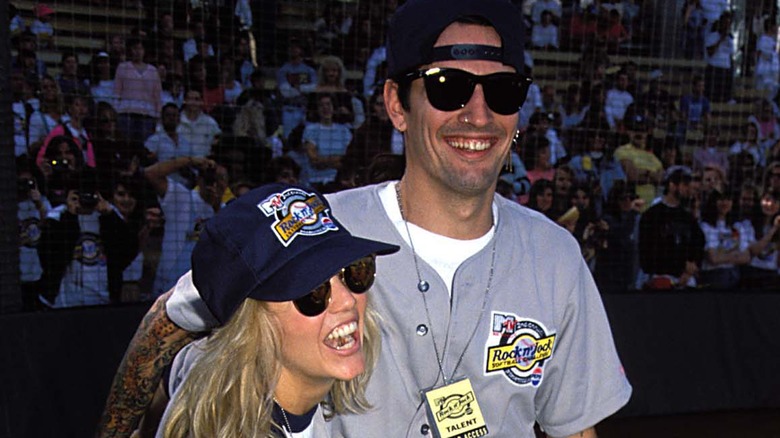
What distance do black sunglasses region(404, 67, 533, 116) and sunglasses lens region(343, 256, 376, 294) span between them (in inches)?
24.9

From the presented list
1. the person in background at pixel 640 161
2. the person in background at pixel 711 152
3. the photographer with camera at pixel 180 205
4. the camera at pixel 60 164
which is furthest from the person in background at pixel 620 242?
the camera at pixel 60 164

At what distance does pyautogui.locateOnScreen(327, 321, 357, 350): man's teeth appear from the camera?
197 centimetres

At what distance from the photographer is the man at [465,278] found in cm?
247

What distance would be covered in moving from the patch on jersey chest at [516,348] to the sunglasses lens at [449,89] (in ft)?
2.03

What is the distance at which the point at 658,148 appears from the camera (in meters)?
8.52

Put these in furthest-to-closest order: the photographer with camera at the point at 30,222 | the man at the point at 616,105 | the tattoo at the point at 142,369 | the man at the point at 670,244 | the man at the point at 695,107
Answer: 1. the man at the point at 695,107
2. the man at the point at 616,105
3. the man at the point at 670,244
4. the photographer with camera at the point at 30,222
5. the tattoo at the point at 142,369

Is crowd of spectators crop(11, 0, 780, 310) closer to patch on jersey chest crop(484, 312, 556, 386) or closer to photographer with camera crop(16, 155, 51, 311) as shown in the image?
photographer with camera crop(16, 155, 51, 311)

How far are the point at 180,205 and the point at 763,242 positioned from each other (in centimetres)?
572

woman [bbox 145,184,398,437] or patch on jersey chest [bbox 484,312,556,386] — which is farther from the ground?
woman [bbox 145,184,398,437]

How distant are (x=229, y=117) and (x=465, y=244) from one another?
4.72 meters

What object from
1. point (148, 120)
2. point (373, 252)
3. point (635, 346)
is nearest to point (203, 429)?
point (373, 252)

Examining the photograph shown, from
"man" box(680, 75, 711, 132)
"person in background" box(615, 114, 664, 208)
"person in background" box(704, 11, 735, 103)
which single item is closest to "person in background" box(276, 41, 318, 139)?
"person in background" box(615, 114, 664, 208)

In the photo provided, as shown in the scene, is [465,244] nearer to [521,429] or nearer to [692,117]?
[521,429]

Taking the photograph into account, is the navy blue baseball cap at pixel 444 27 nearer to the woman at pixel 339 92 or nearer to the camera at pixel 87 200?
the camera at pixel 87 200
